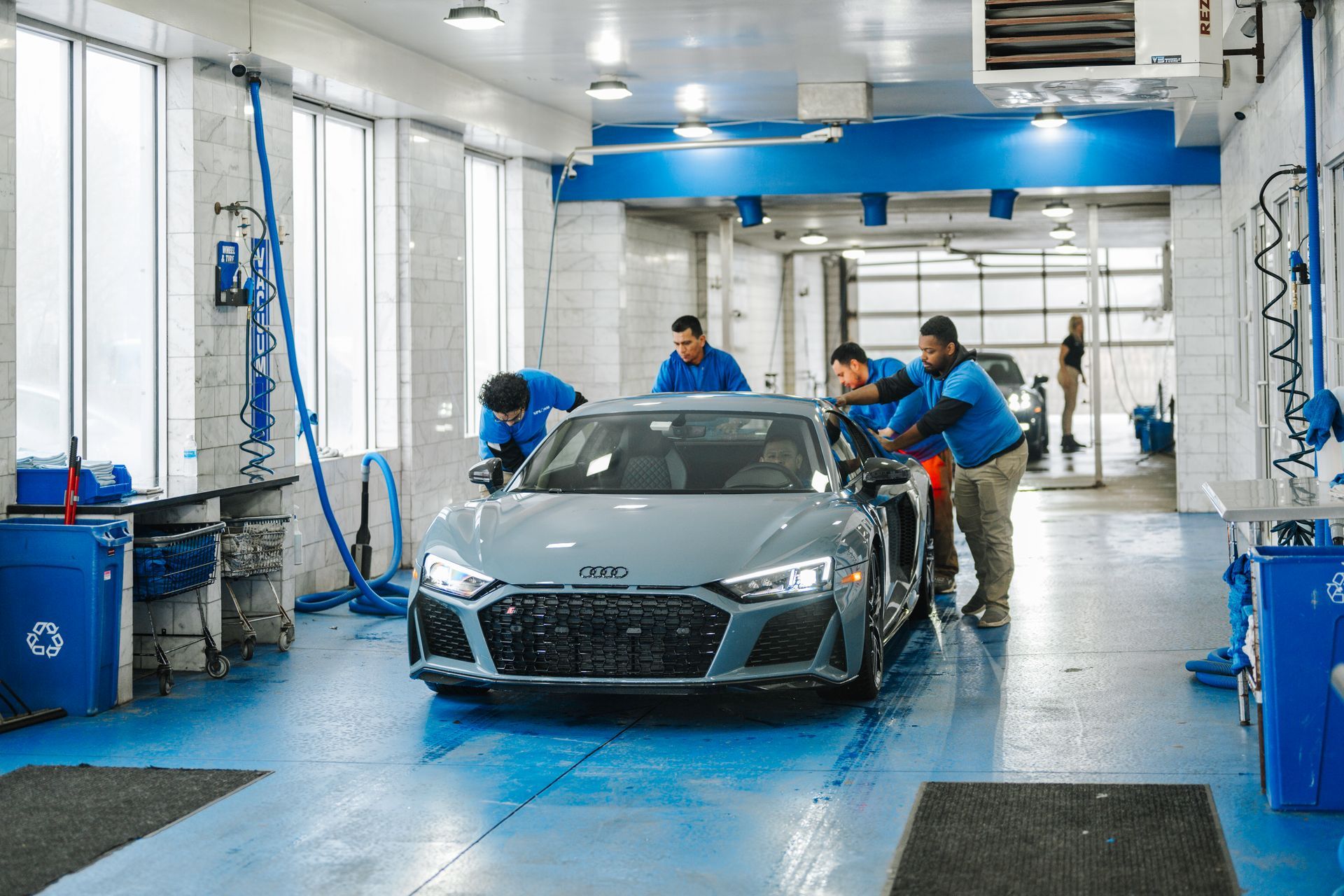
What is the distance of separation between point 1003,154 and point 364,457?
268 inches

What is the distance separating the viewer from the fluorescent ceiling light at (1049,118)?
12.7m

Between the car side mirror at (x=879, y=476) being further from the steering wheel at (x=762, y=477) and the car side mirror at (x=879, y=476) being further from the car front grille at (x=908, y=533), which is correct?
the car front grille at (x=908, y=533)

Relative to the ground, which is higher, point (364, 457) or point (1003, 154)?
point (1003, 154)

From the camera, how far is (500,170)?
507 inches

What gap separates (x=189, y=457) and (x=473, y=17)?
281cm

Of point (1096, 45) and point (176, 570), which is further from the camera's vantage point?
point (176, 570)

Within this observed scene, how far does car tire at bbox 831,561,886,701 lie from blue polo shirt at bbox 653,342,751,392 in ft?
11.6

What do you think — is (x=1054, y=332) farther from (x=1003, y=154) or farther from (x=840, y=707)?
(x=840, y=707)

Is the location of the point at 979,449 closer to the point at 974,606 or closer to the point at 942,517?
the point at 974,606

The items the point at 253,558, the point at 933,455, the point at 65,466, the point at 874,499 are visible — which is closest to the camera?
the point at 874,499

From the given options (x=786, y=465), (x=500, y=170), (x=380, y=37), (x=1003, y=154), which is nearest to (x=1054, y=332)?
(x=1003, y=154)

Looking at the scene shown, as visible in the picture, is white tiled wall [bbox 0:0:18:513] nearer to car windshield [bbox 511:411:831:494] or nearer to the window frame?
car windshield [bbox 511:411:831:494]

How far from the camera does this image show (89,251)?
754 cm

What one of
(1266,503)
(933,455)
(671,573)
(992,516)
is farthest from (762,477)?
(933,455)
